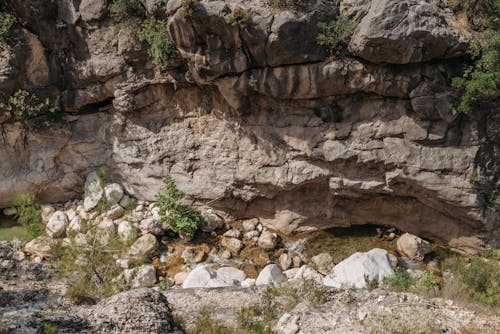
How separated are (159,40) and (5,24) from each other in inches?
175

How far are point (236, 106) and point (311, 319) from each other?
6903mm

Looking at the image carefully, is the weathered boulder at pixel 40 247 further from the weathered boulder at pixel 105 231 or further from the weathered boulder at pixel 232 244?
the weathered boulder at pixel 232 244

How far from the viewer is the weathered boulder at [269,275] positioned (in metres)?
10.7

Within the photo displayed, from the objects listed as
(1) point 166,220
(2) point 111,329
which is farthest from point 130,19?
(2) point 111,329

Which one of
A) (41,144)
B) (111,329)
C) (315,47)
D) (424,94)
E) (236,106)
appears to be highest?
(315,47)

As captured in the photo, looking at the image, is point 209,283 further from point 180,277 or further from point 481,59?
point 481,59

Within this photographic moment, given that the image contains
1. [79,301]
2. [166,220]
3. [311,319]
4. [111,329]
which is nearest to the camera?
[111,329]

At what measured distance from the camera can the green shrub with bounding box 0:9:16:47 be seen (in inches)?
472

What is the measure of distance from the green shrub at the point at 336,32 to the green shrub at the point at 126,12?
5.11 metres

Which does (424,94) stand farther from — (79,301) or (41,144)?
(41,144)

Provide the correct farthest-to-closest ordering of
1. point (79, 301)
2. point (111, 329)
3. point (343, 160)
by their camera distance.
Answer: point (343, 160), point (79, 301), point (111, 329)

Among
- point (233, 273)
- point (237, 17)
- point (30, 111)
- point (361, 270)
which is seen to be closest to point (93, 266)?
point (233, 273)

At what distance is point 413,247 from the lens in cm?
1185

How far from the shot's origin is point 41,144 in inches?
532
